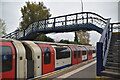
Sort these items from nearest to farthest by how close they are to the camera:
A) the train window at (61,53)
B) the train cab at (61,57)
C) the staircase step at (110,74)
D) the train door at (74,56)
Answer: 1. the staircase step at (110,74)
2. the train cab at (61,57)
3. the train window at (61,53)
4. the train door at (74,56)

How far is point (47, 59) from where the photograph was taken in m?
9.09

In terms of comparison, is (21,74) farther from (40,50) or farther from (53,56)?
(53,56)

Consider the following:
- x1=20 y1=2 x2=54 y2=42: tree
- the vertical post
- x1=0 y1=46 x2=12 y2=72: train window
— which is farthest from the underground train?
x1=20 y1=2 x2=54 y2=42: tree

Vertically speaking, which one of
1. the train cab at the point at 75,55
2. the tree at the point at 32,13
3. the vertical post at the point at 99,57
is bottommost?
the train cab at the point at 75,55

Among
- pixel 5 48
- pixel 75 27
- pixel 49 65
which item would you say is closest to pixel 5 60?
pixel 5 48

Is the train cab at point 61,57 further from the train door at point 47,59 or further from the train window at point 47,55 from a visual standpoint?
the train window at point 47,55

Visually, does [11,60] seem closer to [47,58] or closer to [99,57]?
[47,58]

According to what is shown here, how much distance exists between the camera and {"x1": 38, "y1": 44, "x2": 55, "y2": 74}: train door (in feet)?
28.7

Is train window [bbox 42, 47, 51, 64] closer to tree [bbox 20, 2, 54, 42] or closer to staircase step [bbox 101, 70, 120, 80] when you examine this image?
staircase step [bbox 101, 70, 120, 80]

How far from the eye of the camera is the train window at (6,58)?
232 inches

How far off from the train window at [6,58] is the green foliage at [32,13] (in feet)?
86.9

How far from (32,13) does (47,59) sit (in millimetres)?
25992

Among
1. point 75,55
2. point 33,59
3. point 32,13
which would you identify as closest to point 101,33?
point 75,55

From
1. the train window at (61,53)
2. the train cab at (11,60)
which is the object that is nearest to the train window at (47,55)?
the train window at (61,53)
